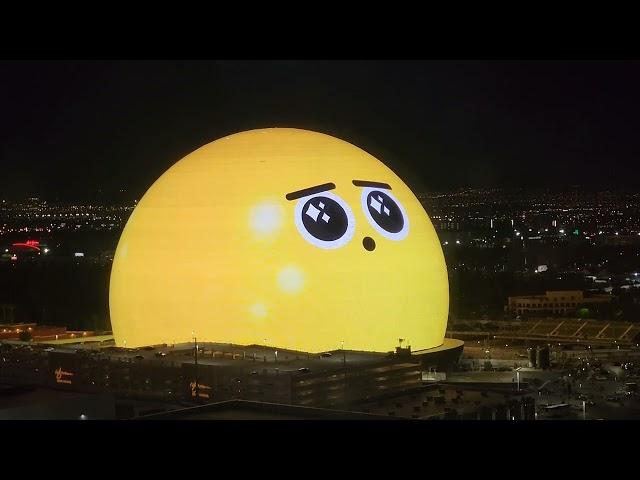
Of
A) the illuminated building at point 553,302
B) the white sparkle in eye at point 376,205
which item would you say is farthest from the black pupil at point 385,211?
the illuminated building at point 553,302

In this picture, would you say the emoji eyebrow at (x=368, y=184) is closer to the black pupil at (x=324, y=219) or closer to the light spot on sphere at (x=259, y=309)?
the black pupil at (x=324, y=219)

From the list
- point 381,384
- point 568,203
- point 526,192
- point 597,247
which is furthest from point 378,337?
point 597,247

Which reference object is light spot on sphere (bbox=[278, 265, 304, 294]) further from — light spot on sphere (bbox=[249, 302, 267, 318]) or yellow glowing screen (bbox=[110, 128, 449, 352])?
light spot on sphere (bbox=[249, 302, 267, 318])

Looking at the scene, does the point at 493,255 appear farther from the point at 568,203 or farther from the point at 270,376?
the point at 270,376

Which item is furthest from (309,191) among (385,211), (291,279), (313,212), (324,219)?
(291,279)

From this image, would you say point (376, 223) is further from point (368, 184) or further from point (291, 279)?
point (291, 279)

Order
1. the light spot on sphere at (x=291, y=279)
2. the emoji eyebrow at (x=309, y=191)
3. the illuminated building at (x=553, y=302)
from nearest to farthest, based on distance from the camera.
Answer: the light spot on sphere at (x=291, y=279)
the emoji eyebrow at (x=309, y=191)
the illuminated building at (x=553, y=302)
